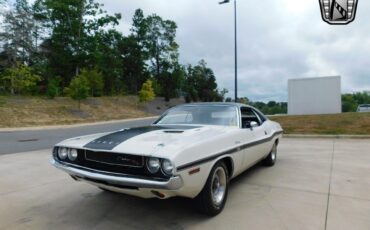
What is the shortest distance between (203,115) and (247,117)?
3.21ft

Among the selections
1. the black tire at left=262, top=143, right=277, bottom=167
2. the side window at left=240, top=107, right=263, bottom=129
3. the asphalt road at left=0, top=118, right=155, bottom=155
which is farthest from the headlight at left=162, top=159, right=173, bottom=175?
the asphalt road at left=0, top=118, right=155, bottom=155

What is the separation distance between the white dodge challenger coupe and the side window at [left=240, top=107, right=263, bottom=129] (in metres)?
0.12

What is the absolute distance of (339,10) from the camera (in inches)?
204

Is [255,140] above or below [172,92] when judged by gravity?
below

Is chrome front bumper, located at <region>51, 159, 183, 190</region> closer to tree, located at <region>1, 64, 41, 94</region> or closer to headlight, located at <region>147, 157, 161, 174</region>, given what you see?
headlight, located at <region>147, 157, 161, 174</region>

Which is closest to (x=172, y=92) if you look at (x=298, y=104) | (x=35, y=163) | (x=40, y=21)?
(x=40, y=21)

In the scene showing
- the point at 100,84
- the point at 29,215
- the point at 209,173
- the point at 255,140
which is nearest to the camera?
the point at 209,173

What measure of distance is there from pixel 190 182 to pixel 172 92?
157ft

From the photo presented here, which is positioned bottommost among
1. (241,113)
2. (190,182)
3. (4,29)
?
(190,182)

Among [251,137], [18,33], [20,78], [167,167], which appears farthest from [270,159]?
[18,33]

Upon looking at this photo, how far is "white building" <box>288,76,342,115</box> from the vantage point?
22766 mm

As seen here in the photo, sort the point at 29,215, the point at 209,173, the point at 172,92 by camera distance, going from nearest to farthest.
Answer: the point at 209,173 < the point at 29,215 < the point at 172,92

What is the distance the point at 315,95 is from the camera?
2336cm

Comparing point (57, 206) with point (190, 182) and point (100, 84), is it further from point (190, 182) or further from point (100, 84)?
point (100, 84)
